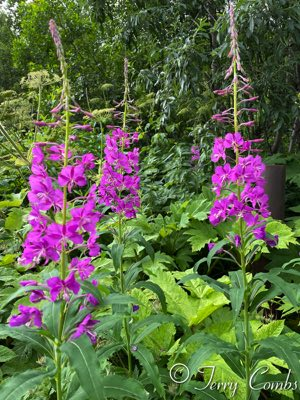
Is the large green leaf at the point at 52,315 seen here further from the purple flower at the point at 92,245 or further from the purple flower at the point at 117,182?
the purple flower at the point at 117,182

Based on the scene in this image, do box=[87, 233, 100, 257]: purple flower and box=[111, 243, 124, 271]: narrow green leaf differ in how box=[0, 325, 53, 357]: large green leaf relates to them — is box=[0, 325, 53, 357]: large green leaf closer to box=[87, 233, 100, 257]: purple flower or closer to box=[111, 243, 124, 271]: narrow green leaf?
box=[87, 233, 100, 257]: purple flower

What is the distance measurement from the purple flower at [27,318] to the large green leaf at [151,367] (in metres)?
0.64

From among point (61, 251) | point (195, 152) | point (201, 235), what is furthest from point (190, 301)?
point (195, 152)

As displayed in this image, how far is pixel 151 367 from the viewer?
179cm

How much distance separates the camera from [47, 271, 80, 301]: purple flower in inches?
49.9

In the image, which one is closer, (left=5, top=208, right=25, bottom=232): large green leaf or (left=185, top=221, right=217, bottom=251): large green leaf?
(left=5, top=208, right=25, bottom=232): large green leaf

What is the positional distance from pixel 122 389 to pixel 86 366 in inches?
11.7

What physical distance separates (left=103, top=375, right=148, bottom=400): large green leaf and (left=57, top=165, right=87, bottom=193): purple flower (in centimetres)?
70

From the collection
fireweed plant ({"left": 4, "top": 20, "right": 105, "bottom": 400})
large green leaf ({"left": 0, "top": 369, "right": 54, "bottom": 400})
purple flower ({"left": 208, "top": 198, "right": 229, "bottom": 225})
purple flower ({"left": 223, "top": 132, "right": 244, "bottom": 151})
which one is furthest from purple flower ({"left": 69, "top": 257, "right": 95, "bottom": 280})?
purple flower ({"left": 223, "top": 132, "right": 244, "bottom": 151})

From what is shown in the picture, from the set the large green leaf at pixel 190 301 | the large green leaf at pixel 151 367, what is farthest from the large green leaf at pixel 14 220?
the large green leaf at pixel 151 367

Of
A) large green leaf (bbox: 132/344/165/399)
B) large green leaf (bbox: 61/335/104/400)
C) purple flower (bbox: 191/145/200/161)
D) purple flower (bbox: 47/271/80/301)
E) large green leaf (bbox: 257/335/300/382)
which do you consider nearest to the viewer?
large green leaf (bbox: 61/335/104/400)

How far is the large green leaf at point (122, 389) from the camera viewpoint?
138 centimetres

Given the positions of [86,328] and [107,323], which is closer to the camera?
[86,328]

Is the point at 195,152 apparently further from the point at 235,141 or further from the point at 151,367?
the point at 151,367
